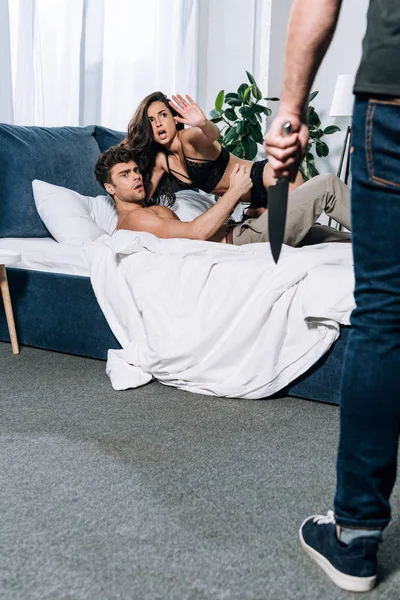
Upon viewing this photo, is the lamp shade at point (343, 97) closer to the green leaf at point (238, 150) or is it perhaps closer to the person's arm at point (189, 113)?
the green leaf at point (238, 150)

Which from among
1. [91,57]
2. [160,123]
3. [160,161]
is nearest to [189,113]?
[160,123]

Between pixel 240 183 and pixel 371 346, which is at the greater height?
pixel 371 346

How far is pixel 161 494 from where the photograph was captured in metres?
1.50

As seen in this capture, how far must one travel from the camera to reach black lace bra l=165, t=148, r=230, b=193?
313 cm

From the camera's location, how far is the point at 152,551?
1.26 m

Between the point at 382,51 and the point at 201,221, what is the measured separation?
1743 millimetres

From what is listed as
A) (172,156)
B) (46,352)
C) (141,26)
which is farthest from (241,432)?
(141,26)

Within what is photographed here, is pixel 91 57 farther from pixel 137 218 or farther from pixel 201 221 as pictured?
pixel 201 221

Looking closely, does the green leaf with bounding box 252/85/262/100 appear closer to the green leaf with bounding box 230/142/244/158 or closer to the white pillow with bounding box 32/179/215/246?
the green leaf with bounding box 230/142/244/158

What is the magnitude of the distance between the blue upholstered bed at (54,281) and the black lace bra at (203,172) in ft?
1.39

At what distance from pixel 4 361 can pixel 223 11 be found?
3.42m

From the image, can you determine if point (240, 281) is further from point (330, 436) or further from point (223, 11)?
point (223, 11)

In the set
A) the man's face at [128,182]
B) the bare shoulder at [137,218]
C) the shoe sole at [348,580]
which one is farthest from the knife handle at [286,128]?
the man's face at [128,182]

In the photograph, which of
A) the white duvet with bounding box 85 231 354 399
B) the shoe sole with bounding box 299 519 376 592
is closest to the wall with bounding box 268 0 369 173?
the white duvet with bounding box 85 231 354 399
